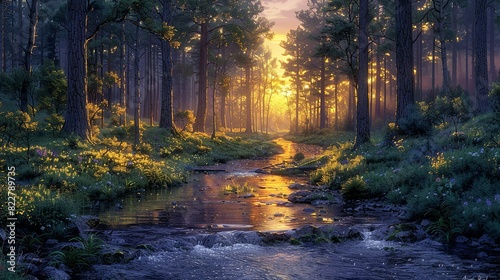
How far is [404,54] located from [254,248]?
47.4 feet

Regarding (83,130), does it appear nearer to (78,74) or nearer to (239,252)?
(78,74)

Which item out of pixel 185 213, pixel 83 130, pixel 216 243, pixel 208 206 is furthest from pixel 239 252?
Answer: pixel 83 130

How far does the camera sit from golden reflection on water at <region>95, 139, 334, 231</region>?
9742 millimetres

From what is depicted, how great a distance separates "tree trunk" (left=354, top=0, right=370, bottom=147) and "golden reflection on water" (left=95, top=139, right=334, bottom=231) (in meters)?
6.00

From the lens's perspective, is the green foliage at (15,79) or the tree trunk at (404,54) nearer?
the tree trunk at (404,54)

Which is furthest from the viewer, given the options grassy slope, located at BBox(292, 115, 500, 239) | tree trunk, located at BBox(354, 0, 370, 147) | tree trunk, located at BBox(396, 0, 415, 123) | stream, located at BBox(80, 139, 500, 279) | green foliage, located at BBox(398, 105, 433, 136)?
tree trunk, located at BBox(354, 0, 370, 147)

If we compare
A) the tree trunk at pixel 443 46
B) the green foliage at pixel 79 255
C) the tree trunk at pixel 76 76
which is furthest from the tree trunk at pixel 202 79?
the green foliage at pixel 79 255

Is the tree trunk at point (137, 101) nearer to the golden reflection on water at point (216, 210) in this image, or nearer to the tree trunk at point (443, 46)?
the golden reflection on water at point (216, 210)

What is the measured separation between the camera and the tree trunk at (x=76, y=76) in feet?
58.7

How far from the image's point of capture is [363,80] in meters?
19.9

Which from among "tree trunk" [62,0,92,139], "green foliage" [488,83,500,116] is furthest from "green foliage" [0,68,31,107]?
"green foliage" [488,83,500,116]

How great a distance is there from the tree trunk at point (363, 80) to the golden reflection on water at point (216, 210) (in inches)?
236

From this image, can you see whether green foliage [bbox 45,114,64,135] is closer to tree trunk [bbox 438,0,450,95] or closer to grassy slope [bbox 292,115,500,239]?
grassy slope [bbox 292,115,500,239]

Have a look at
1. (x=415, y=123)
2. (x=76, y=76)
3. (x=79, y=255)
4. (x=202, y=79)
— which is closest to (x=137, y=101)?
(x=76, y=76)
